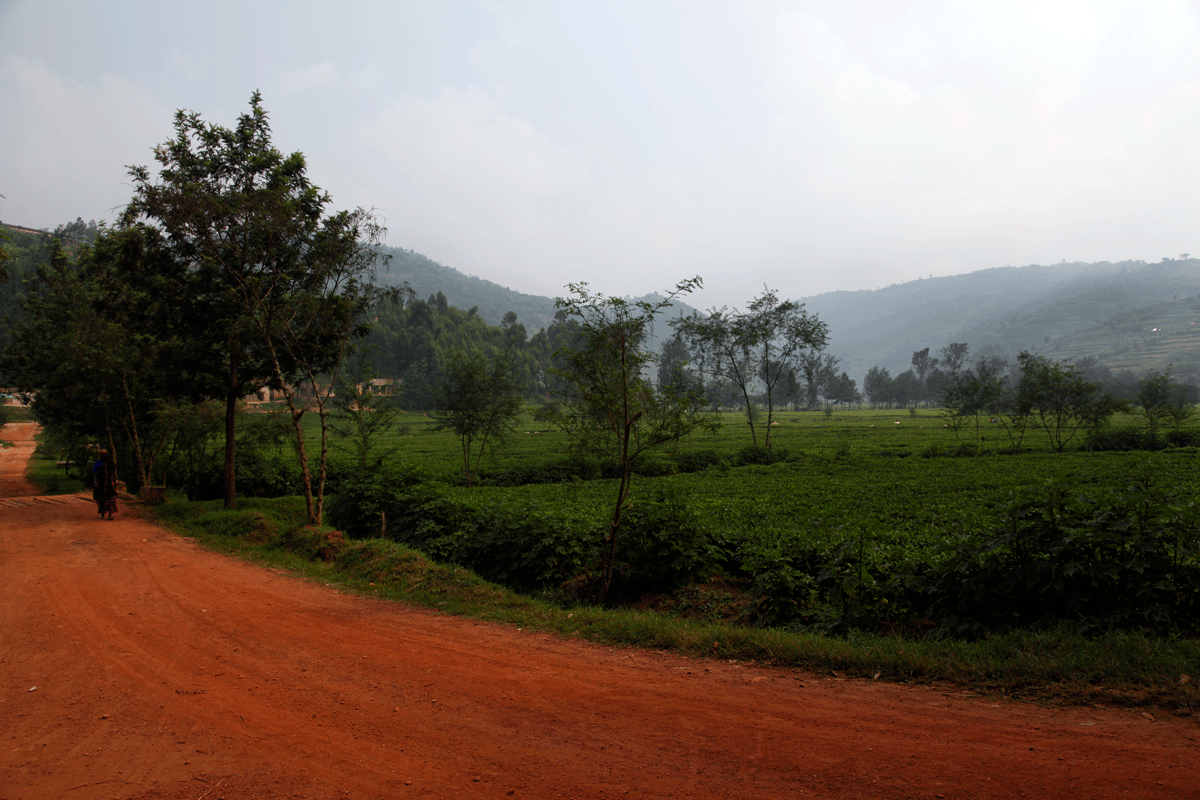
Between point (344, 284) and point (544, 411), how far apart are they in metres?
8.89

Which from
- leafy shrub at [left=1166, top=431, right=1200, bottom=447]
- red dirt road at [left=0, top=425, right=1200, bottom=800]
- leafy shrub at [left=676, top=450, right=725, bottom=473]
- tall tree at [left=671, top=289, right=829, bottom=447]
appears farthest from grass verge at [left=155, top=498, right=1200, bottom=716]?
leafy shrub at [left=1166, top=431, right=1200, bottom=447]

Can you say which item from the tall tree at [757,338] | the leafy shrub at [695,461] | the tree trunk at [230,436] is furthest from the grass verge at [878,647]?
the tall tree at [757,338]

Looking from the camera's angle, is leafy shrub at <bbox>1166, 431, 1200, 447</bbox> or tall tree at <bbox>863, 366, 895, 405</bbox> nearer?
leafy shrub at <bbox>1166, 431, 1200, 447</bbox>

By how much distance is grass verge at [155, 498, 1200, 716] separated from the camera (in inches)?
191

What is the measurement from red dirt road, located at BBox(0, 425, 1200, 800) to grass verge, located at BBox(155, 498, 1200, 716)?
11.7 inches

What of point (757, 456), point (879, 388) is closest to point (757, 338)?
point (757, 456)

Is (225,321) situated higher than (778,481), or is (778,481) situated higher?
(225,321)

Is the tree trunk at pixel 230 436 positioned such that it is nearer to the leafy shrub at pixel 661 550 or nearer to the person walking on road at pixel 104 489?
the person walking on road at pixel 104 489

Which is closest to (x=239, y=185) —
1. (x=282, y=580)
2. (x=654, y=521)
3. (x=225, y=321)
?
(x=225, y=321)

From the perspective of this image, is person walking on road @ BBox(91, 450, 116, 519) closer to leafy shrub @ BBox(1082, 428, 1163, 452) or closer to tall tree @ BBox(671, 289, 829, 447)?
tall tree @ BBox(671, 289, 829, 447)

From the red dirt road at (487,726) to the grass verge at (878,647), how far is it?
0.30m

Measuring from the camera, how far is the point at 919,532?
12227mm

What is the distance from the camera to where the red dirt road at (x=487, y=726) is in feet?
12.8

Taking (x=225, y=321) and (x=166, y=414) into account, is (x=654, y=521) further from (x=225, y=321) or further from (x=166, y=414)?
(x=166, y=414)
